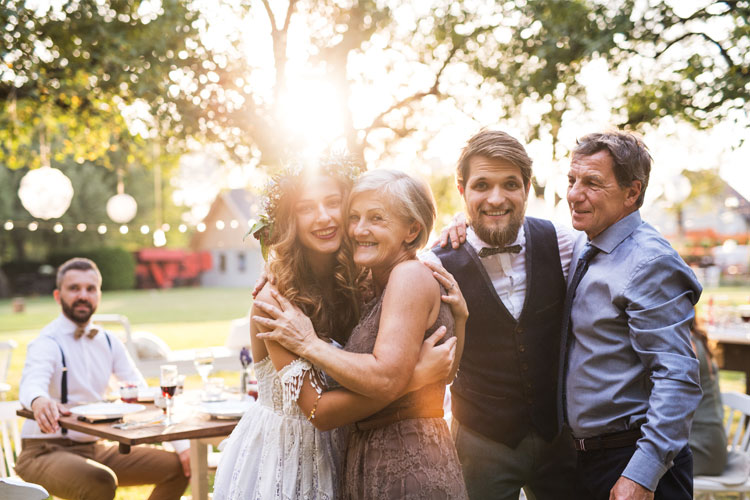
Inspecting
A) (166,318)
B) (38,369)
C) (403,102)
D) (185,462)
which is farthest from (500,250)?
(166,318)

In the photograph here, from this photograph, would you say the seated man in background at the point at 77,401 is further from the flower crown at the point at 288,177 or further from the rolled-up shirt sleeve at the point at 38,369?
the flower crown at the point at 288,177

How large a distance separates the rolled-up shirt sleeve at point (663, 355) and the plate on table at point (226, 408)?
215 cm

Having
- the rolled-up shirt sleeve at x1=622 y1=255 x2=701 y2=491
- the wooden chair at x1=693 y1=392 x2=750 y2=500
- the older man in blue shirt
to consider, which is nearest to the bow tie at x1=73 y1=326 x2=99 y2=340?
the older man in blue shirt

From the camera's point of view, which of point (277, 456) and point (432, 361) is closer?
point (432, 361)

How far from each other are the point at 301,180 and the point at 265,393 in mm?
776

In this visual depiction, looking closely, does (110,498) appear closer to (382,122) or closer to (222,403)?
(222,403)

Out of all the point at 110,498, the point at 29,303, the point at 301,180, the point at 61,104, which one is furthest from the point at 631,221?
the point at 29,303

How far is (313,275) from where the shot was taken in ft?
7.75

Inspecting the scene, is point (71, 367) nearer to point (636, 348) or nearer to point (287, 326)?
point (287, 326)

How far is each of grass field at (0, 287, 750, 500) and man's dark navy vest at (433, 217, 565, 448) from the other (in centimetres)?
375

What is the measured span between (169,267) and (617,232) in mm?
38736

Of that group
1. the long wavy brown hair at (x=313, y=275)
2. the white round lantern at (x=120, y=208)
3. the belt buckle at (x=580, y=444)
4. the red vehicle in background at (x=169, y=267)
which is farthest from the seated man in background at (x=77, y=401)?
the red vehicle in background at (x=169, y=267)

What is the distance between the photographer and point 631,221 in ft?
7.52

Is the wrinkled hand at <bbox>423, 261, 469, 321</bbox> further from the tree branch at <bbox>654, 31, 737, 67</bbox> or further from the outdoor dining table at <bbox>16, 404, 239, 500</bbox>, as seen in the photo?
the tree branch at <bbox>654, 31, 737, 67</bbox>
